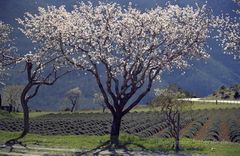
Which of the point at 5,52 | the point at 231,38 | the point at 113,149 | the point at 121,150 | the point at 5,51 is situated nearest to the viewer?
the point at 121,150

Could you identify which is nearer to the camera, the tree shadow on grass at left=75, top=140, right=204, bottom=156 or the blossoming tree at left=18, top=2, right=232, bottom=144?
the tree shadow on grass at left=75, top=140, right=204, bottom=156

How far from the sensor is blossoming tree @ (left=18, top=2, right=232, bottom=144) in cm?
3259

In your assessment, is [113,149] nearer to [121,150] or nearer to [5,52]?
[121,150]

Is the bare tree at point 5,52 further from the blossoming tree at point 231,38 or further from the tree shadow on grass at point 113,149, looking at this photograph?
the blossoming tree at point 231,38

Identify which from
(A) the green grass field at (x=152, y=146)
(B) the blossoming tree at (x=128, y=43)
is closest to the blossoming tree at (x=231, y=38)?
(B) the blossoming tree at (x=128, y=43)

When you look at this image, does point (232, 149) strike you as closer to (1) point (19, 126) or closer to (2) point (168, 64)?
(2) point (168, 64)

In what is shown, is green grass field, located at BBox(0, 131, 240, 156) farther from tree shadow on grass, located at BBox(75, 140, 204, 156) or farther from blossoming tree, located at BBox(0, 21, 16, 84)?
blossoming tree, located at BBox(0, 21, 16, 84)

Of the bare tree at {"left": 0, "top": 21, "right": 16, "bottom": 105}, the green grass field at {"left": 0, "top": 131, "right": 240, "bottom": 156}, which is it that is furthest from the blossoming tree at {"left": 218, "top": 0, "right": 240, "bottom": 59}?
the bare tree at {"left": 0, "top": 21, "right": 16, "bottom": 105}

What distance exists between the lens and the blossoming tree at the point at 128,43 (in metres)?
32.6

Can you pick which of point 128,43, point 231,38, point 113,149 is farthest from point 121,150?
point 128,43

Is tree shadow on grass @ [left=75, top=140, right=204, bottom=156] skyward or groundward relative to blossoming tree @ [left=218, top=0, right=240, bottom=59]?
groundward

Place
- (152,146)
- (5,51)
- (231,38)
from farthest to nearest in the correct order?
(5,51), (231,38), (152,146)

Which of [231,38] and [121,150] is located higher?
[231,38]

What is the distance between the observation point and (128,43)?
33.5 metres
